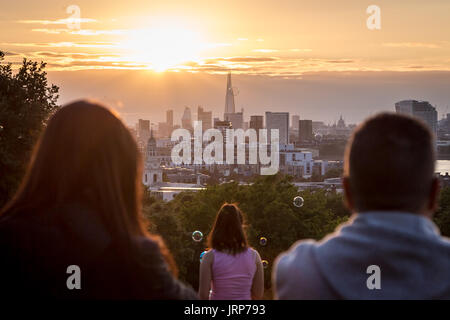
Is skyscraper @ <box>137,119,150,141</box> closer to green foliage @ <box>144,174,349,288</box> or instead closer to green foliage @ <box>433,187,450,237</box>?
green foliage @ <box>433,187,450,237</box>

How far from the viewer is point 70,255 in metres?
2.07

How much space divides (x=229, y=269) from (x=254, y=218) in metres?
27.1

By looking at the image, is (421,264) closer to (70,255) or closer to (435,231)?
(435,231)

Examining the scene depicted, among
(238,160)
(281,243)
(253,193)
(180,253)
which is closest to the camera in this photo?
(180,253)

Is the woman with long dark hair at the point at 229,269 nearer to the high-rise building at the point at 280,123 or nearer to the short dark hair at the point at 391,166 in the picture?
the short dark hair at the point at 391,166

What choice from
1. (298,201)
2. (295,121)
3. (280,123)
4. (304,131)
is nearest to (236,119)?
(304,131)

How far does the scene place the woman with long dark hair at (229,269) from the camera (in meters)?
5.03

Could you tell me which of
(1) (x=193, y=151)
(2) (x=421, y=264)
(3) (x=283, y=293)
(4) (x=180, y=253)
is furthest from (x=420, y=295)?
(1) (x=193, y=151)

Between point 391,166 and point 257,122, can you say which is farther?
point 257,122

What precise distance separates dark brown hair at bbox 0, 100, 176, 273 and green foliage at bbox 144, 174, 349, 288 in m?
21.9

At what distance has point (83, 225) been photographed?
2.07 meters

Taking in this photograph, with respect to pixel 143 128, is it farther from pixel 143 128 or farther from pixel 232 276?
pixel 232 276

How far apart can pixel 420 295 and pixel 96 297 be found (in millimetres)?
895

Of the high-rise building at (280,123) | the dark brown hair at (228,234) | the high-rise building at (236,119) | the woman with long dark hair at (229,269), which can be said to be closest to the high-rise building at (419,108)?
the high-rise building at (280,123)
